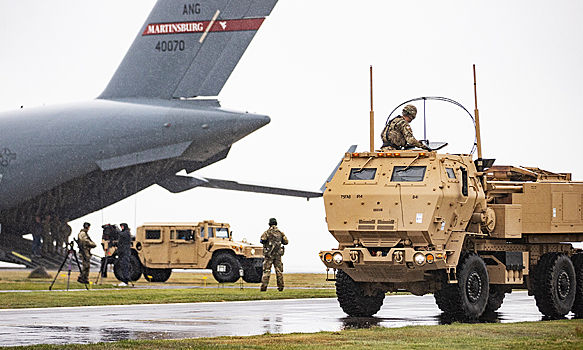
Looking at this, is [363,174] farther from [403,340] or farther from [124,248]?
[124,248]

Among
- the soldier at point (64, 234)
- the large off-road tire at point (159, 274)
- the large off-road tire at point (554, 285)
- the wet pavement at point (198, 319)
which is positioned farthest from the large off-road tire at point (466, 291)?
the soldier at point (64, 234)

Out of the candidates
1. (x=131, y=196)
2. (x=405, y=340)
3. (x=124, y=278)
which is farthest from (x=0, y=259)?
(x=405, y=340)

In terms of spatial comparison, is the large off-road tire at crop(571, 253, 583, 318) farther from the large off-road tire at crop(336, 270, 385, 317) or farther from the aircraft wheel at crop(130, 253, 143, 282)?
the aircraft wheel at crop(130, 253, 143, 282)

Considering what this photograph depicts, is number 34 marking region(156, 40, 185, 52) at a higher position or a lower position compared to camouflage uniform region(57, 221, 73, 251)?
higher

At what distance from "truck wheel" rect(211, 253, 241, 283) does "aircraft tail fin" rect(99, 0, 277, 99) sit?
6.14m

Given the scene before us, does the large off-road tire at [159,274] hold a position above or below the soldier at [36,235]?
below

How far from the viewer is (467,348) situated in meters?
9.02

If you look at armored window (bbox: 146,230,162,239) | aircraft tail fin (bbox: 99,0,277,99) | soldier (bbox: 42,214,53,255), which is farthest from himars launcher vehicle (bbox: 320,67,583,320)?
soldier (bbox: 42,214,53,255)

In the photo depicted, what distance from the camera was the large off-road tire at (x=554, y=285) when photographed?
14586 millimetres

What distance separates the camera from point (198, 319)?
42.9 feet

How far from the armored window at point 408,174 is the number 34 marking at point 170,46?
688 inches

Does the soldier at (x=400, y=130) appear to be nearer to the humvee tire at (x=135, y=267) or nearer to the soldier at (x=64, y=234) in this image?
the humvee tire at (x=135, y=267)

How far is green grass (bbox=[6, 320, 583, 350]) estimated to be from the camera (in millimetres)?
9102

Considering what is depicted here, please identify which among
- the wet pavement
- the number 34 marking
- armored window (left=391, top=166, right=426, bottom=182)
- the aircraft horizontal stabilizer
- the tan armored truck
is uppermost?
the number 34 marking
